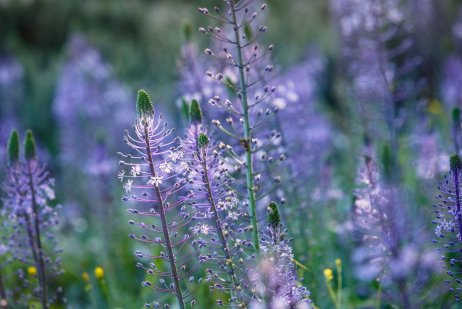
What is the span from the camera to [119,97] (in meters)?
9.76

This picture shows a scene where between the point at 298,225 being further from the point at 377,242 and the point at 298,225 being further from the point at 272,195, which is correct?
the point at 377,242

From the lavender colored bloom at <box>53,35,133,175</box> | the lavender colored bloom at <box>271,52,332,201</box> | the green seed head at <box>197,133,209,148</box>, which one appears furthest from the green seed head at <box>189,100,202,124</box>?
the lavender colored bloom at <box>53,35,133,175</box>

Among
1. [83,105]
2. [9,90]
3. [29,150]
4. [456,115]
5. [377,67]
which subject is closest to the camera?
[29,150]

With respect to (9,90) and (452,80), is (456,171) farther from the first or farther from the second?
(9,90)

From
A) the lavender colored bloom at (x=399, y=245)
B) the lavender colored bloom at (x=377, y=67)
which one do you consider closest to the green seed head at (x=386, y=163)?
the lavender colored bloom at (x=399, y=245)

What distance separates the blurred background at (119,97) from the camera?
5.98 meters

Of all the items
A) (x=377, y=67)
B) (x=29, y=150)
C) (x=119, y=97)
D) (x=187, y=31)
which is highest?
(x=119, y=97)

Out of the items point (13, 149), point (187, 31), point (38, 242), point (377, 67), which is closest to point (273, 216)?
point (38, 242)

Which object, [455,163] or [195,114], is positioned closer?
[455,163]

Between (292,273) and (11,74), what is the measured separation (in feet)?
30.5

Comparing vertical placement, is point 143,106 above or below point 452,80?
below

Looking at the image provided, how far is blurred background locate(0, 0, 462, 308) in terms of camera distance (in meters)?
5.98

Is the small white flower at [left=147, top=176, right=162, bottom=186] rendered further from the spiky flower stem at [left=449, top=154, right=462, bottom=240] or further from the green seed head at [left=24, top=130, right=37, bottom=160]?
the spiky flower stem at [left=449, top=154, right=462, bottom=240]

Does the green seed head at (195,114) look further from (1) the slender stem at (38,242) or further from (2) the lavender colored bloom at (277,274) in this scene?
(1) the slender stem at (38,242)
